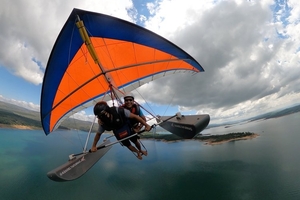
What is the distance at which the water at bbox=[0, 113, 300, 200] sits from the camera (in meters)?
41.2

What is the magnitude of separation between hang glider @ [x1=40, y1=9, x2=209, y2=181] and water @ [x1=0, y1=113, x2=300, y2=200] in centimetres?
3594

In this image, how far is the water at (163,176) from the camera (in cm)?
4125

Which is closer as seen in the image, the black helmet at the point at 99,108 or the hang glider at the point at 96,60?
the black helmet at the point at 99,108

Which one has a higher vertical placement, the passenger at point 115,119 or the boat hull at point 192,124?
the passenger at point 115,119

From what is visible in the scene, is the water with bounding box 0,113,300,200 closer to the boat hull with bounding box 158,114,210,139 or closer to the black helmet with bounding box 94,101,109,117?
the boat hull with bounding box 158,114,210,139

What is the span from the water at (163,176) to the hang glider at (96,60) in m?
35.9

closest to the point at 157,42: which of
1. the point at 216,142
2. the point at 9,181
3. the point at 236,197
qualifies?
the point at 236,197

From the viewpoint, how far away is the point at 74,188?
1763 inches

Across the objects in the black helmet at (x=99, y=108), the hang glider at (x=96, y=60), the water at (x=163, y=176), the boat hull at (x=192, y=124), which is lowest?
the water at (x=163, y=176)

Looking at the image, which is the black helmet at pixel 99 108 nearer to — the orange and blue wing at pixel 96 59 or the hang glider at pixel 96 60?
the hang glider at pixel 96 60

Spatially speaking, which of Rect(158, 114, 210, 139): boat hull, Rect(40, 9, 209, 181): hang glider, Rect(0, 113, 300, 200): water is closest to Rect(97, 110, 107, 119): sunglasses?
Rect(40, 9, 209, 181): hang glider

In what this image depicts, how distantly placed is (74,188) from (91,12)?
175 ft

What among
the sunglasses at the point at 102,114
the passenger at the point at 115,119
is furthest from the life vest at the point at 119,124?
the sunglasses at the point at 102,114

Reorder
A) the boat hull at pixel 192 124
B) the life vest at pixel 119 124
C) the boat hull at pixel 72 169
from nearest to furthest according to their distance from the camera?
the boat hull at pixel 72 169, the life vest at pixel 119 124, the boat hull at pixel 192 124
